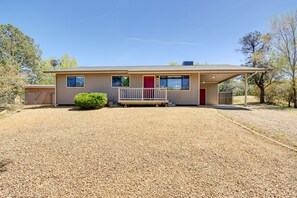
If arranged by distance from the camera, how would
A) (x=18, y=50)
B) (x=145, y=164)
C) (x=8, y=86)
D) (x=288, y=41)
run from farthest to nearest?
(x=18, y=50)
(x=288, y=41)
(x=8, y=86)
(x=145, y=164)

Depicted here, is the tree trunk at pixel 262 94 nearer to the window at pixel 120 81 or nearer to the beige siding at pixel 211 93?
the beige siding at pixel 211 93

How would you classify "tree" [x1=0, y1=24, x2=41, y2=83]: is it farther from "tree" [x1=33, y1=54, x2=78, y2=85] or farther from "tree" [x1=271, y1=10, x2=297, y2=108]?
"tree" [x1=271, y1=10, x2=297, y2=108]

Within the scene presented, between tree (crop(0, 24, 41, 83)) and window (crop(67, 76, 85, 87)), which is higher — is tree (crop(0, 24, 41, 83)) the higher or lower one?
the higher one

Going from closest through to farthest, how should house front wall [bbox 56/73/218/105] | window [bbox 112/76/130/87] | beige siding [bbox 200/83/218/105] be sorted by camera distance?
house front wall [bbox 56/73/218/105], window [bbox 112/76/130/87], beige siding [bbox 200/83/218/105]

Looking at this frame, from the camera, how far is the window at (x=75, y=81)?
484 inches

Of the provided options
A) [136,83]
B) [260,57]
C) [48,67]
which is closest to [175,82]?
[136,83]

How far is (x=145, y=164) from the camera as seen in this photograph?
3.08 metres

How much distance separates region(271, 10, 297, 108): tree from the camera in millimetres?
13094

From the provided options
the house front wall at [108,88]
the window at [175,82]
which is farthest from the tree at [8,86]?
the window at [175,82]

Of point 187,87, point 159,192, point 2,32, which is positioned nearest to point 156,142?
point 159,192

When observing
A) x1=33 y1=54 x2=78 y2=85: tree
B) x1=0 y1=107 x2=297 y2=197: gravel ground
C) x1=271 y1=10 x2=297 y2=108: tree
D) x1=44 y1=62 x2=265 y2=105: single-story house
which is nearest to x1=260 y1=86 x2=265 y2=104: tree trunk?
x1=271 y1=10 x2=297 y2=108: tree

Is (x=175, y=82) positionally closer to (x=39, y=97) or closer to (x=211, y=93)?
(x=211, y=93)

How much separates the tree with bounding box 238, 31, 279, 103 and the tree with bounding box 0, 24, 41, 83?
31826mm

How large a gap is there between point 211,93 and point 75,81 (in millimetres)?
13809
